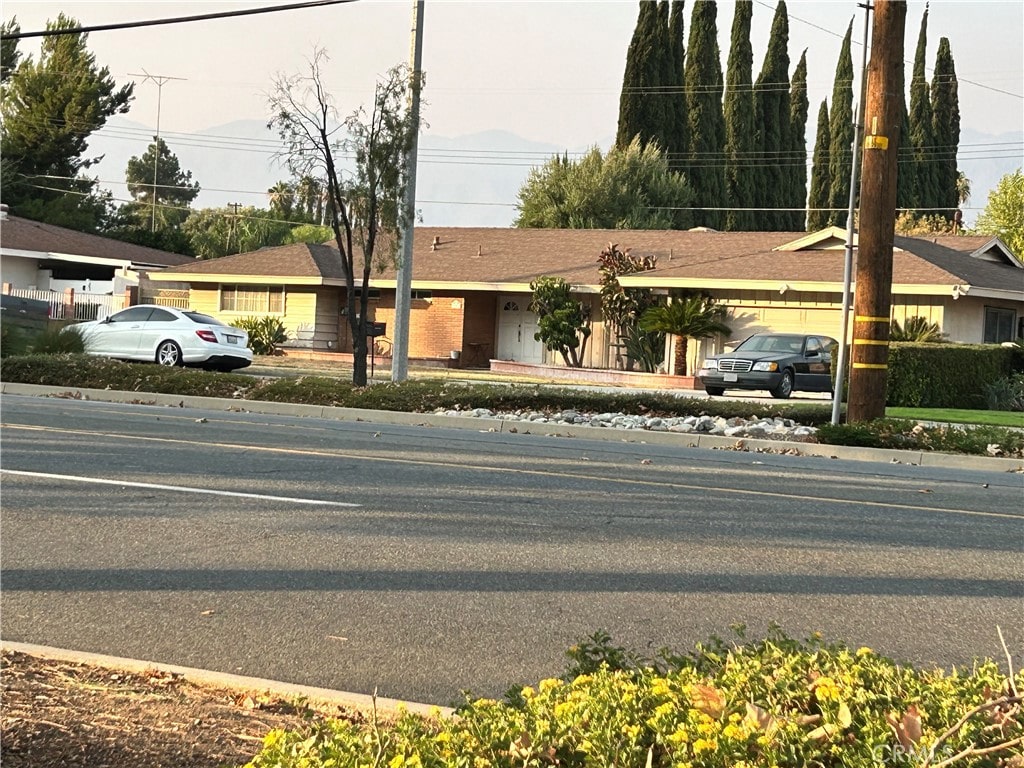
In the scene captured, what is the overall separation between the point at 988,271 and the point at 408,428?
23.8 metres

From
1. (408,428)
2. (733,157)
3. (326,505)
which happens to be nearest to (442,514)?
(326,505)

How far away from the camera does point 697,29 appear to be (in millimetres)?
61250

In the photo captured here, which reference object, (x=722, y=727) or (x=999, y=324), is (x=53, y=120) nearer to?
(x=999, y=324)

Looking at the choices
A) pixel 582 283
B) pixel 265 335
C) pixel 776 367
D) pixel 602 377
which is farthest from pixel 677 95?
pixel 776 367

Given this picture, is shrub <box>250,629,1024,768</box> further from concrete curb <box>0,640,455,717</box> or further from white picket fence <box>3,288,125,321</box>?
white picket fence <box>3,288,125,321</box>

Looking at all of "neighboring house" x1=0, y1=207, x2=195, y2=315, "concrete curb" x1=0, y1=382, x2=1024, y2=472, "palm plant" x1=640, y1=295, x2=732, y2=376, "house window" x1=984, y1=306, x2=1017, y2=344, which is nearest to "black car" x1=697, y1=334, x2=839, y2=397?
"palm plant" x1=640, y1=295, x2=732, y2=376

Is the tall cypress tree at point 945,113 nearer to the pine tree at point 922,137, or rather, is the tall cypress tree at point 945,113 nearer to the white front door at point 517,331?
the pine tree at point 922,137

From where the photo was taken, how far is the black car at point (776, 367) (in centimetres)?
2853

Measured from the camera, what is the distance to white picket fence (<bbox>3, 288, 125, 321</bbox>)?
1766 inches

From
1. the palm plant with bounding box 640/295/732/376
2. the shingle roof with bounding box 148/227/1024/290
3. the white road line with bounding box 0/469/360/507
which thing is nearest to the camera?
the white road line with bounding box 0/469/360/507

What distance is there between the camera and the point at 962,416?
853 inches

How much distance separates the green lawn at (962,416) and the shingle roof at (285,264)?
75.0 ft

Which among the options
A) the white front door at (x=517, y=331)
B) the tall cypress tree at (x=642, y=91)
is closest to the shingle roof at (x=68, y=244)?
the white front door at (x=517, y=331)

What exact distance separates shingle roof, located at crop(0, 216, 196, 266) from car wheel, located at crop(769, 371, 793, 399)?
108ft
